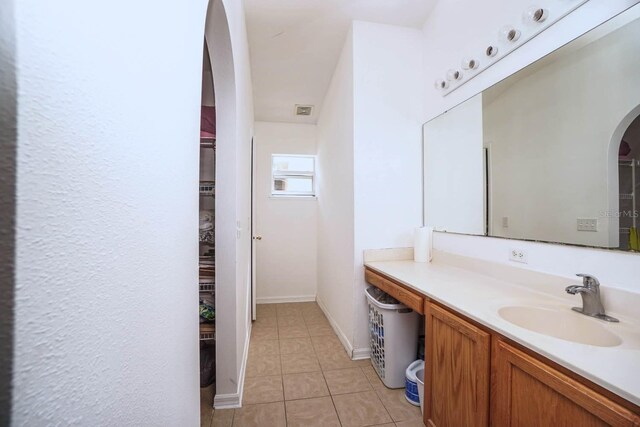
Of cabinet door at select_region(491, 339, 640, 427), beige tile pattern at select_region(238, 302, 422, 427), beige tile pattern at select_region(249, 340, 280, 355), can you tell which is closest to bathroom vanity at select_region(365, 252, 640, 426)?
cabinet door at select_region(491, 339, 640, 427)

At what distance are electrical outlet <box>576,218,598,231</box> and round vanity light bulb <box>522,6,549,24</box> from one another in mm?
1003

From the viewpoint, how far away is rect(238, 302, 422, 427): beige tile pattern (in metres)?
1.50

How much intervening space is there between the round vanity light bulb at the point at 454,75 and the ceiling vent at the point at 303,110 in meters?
1.88

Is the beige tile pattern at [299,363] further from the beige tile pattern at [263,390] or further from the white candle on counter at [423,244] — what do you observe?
the white candle on counter at [423,244]

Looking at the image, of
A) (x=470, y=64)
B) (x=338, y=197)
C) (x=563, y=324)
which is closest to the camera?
(x=563, y=324)

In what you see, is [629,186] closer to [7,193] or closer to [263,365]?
[7,193]

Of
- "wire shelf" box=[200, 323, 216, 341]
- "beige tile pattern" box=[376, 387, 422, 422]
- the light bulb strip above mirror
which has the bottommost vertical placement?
"beige tile pattern" box=[376, 387, 422, 422]

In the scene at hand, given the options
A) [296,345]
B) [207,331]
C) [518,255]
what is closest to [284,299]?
[296,345]

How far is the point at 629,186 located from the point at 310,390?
197 centimetres

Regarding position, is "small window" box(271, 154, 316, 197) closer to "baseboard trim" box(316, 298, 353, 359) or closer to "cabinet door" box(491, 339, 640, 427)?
"baseboard trim" box(316, 298, 353, 359)

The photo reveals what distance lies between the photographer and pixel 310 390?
69.0 inches

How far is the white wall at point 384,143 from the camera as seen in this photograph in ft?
6.99

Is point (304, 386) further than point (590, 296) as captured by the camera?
Yes

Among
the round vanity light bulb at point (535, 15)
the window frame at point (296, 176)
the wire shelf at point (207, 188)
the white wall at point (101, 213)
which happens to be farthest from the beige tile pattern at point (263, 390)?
the round vanity light bulb at point (535, 15)
